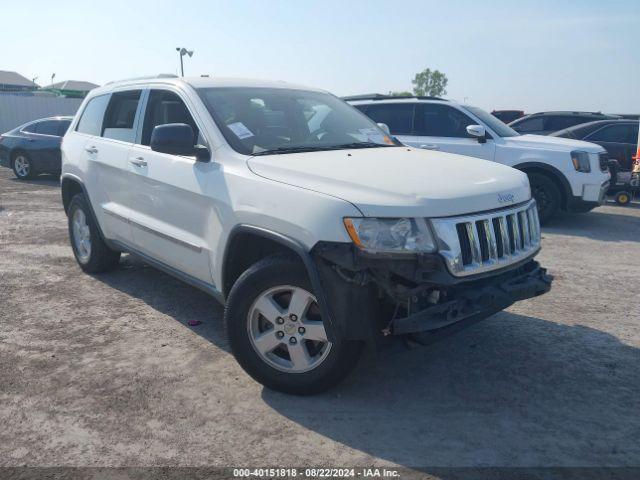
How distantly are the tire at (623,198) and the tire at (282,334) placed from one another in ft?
31.2

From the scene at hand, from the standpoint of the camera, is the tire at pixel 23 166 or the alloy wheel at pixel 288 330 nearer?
the alloy wheel at pixel 288 330

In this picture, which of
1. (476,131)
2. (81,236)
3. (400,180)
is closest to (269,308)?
(400,180)

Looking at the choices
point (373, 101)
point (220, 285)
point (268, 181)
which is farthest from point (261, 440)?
point (373, 101)

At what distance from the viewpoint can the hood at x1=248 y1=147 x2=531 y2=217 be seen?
3.10 meters

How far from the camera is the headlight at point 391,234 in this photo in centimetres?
301

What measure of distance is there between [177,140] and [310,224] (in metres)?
1.25

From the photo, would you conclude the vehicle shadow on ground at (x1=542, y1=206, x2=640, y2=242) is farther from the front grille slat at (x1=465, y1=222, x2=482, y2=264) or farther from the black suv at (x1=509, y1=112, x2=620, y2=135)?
the front grille slat at (x1=465, y1=222, x2=482, y2=264)

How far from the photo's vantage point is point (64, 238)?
7836 millimetres

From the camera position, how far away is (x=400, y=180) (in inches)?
131

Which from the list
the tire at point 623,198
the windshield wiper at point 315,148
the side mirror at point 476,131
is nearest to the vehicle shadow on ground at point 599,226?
the tire at point 623,198

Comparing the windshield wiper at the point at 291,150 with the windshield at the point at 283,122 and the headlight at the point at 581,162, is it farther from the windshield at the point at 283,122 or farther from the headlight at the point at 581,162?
the headlight at the point at 581,162

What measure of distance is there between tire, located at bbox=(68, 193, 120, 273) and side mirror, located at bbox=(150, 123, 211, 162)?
2.12 m

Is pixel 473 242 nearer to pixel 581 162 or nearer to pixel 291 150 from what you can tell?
pixel 291 150

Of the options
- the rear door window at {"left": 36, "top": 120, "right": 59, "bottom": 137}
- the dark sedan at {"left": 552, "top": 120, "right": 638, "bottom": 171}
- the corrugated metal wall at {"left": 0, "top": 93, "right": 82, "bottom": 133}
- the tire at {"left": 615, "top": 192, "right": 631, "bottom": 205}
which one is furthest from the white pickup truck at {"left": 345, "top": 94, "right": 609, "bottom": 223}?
the corrugated metal wall at {"left": 0, "top": 93, "right": 82, "bottom": 133}
